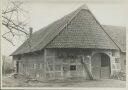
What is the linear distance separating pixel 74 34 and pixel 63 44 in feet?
0.31

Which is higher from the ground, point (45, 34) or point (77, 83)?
point (45, 34)

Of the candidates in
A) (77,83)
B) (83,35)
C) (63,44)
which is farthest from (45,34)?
(77,83)

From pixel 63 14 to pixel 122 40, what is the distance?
1.32ft

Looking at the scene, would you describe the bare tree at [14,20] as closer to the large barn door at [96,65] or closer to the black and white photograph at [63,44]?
the black and white photograph at [63,44]

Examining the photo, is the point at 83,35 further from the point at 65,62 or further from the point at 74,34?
the point at 65,62

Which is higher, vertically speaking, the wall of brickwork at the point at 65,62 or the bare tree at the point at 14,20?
the bare tree at the point at 14,20

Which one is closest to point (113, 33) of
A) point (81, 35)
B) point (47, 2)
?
point (81, 35)

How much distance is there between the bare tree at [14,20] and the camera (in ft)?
5.86

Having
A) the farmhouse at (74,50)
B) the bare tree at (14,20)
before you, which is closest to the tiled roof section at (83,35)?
the farmhouse at (74,50)

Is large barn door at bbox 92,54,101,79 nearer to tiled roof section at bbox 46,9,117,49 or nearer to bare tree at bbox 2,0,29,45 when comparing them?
tiled roof section at bbox 46,9,117,49

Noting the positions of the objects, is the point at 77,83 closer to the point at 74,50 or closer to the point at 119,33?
the point at 74,50

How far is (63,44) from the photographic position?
1759mm

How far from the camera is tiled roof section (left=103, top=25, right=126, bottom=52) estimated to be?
1.77 m

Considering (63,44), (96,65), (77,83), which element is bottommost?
(77,83)
